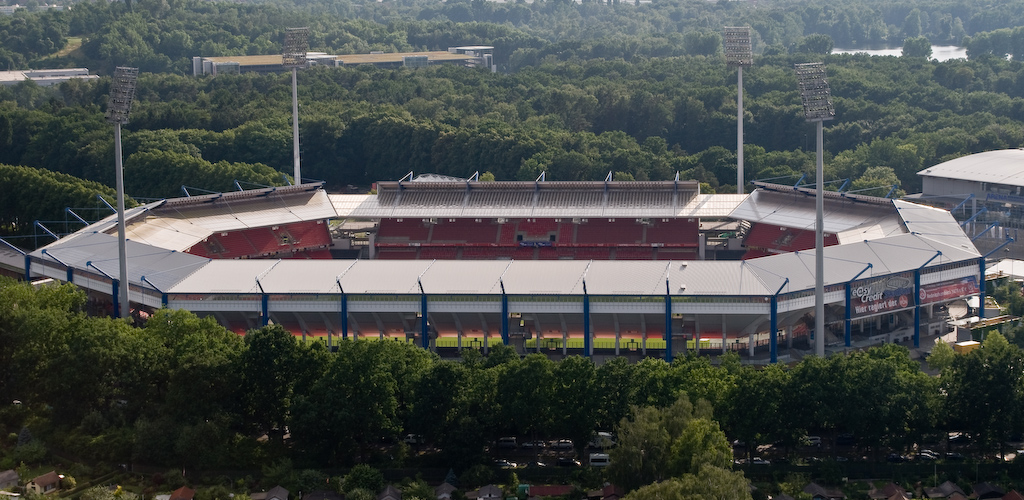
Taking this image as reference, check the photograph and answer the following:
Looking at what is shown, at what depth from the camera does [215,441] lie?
43.0 m

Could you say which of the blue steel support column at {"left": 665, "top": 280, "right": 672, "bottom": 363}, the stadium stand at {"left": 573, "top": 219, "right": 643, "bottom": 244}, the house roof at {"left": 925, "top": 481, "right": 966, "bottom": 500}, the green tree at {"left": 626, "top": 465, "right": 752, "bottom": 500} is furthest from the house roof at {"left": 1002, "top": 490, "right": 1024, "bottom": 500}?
the stadium stand at {"left": 573, "top": 219, "right": 643, "bottom": 244}

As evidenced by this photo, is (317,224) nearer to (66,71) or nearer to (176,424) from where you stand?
(176,424)

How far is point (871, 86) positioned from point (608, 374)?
80.2 m

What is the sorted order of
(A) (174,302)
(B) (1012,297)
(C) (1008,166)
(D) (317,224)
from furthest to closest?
(C) (1008,166) < (D) (317,224) < (B) (1012,297) < (A) (174,302)

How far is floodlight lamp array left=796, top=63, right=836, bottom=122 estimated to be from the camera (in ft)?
173

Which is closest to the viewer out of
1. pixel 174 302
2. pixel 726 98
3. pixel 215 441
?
pixel 215 441

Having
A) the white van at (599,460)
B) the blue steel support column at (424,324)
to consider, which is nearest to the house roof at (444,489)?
the white van at (599,460)

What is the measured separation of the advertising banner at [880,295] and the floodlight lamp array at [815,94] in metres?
6.80

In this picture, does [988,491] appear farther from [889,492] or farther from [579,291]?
[579,291]

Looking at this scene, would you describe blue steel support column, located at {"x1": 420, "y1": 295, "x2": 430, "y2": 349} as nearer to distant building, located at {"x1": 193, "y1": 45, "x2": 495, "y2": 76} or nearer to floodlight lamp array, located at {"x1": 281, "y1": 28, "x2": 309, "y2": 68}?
floodlight lamp array, located at {"x1": 281, "y1": 28, "x2": 309, "y2": 68}

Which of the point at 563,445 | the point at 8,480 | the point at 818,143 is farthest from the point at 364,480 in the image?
the point at 818,143

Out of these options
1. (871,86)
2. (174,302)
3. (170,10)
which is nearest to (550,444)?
(174,302)

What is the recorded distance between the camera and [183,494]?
1596 inches

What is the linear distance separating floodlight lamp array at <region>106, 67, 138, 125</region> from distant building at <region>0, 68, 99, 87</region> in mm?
87970
